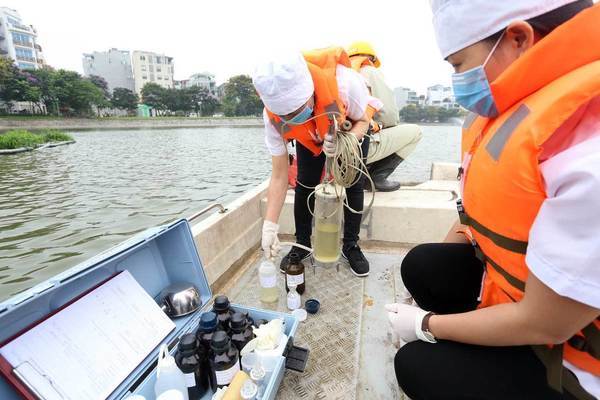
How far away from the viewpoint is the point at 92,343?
128 centimetres

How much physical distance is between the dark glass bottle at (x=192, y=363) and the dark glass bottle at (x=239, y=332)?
0.47ft

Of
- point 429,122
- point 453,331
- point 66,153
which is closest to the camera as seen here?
point 453,331

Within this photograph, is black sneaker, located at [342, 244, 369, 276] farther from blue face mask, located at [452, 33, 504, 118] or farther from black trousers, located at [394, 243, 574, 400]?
blue face mask, located at [452, 33, 504, 118]

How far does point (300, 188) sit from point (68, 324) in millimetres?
1673

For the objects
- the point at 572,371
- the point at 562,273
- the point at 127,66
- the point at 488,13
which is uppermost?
the point at 127,66

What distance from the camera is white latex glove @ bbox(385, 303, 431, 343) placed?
1.14 meters

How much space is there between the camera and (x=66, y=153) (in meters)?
15.7

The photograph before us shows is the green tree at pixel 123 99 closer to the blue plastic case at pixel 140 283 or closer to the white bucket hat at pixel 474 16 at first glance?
the blue plastic case at pixel 140 283

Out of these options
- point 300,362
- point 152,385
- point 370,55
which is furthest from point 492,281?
point 370,55

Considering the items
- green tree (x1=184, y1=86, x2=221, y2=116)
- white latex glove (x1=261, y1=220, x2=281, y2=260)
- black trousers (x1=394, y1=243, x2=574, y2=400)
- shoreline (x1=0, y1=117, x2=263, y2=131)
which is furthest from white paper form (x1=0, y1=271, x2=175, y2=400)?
green tree (x1=184, y1=86, x2=221, y2=116)

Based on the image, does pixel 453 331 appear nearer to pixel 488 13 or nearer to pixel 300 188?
pixel 488 13

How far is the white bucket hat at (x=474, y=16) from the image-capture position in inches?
29.6

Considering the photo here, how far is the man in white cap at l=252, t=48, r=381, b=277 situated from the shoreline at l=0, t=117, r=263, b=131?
38.4 metres

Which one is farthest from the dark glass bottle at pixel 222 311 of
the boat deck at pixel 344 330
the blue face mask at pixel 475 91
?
the blue face mask at pixel 475 91
